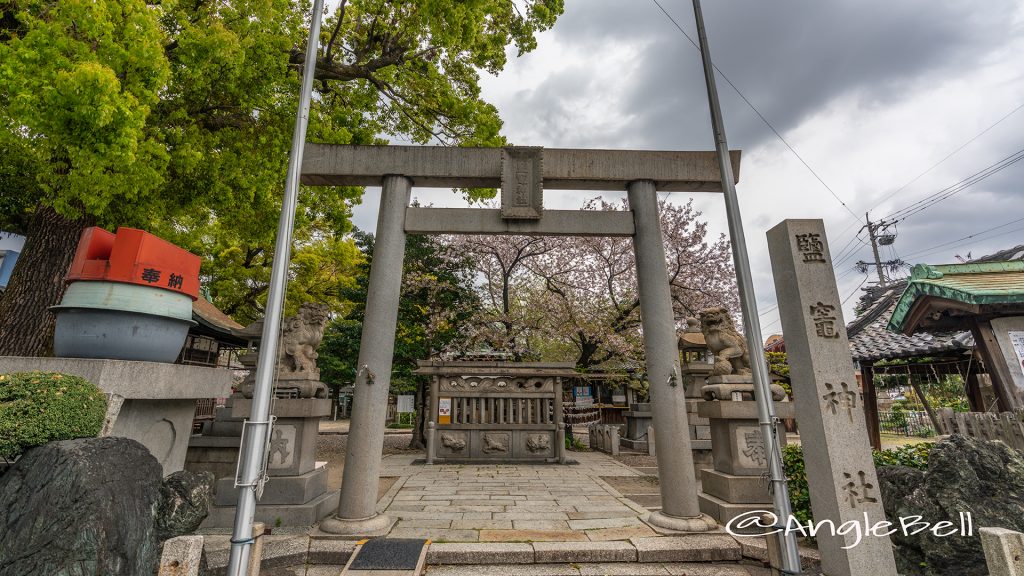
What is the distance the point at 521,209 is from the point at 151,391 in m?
4.50

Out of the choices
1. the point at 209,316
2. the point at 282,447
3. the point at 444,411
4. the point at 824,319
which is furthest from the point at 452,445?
the point at 824,319

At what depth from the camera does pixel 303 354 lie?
609 centimetres

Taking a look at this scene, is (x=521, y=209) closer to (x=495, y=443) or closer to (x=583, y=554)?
(x=583, y=554)

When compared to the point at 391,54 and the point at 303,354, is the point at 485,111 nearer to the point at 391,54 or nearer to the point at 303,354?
the point at 391,54

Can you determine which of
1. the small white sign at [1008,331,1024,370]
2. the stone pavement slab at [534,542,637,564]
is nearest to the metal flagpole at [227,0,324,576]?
the stone pavement slab at [534,542,637,564]

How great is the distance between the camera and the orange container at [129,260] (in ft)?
12.4

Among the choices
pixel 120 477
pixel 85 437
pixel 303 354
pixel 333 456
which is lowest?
pixel 333 456

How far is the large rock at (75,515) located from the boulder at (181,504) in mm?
156

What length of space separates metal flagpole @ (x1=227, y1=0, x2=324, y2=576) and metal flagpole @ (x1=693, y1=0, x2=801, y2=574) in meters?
4.39

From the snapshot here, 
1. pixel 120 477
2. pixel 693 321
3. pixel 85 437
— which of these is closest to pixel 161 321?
pixel 85 437

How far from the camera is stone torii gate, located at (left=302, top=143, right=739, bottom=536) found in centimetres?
543

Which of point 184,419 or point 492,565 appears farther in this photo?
point 184,419

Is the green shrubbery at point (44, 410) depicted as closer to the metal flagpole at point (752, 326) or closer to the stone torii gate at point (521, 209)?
the stone torii gate at point (521, 209)

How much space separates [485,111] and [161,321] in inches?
307
